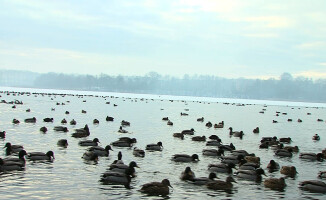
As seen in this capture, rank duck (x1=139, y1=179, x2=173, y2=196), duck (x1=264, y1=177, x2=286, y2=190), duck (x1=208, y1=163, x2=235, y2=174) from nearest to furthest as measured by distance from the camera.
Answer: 1. duck (x1=139, y1=179, x2=173, y2=196)
2. duck (x1=264, y1=177, x2=286, y2=190)
3. duck (x1=208, y1=163, x2=235, y2=174)

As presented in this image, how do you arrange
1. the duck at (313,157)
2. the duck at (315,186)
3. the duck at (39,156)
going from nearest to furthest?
the duck at (315,186), the duck at (39,156), the duck at (313,157)

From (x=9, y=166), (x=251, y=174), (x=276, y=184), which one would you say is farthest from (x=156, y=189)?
(x=9, y=166)

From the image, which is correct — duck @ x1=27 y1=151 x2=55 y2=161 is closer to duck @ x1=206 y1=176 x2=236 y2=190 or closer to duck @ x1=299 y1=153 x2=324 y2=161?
duck @ x1=206 y1=176 x2=236 y2=190

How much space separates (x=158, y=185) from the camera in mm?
17203

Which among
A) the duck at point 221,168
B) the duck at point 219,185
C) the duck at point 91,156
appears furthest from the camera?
the duck at point 91,156

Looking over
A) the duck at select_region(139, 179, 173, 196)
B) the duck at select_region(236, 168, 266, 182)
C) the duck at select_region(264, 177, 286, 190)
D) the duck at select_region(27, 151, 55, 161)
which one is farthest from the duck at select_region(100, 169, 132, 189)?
the duck at select_region(264, 177, 286, 190)

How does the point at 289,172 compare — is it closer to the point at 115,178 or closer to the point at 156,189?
the point at 156,189

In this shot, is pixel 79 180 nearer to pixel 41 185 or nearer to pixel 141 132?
pixel 41 185

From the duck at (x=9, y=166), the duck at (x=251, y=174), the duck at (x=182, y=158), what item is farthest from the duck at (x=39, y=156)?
the duck at (x=251, y=174)

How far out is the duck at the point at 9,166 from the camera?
19.7 meters

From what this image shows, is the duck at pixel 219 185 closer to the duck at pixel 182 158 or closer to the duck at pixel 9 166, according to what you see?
the duck at pixel 182 158

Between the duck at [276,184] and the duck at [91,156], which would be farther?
the duck at [91,156]

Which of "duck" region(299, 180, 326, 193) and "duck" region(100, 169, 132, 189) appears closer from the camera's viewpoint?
"duck" region(100, 169, 132, 189)

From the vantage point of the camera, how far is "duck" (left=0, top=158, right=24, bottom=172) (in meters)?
19.7
